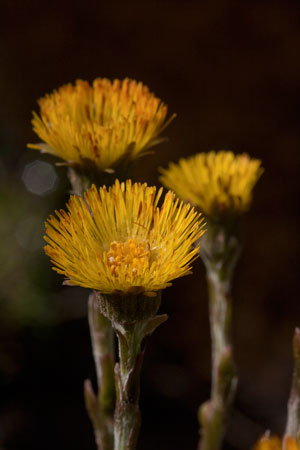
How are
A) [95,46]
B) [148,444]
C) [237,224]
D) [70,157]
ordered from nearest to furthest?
[70,157], [237,224], [148,444], [95,46]

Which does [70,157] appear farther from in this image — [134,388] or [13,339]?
[13,339]

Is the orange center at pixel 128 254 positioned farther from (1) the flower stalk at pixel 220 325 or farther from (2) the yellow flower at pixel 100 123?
(1) the flower stalk at pixel 220 325

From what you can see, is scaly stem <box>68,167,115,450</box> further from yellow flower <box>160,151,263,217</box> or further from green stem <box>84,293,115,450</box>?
yellow flower <box>160,151,263,217</box>

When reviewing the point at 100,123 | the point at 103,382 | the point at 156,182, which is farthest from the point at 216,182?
the point at 156,182

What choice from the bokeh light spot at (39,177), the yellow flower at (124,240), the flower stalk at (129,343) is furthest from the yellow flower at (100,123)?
the bokeh light spot at (39,177)

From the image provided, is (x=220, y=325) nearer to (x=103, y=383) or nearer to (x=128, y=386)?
(x=103, y=383)

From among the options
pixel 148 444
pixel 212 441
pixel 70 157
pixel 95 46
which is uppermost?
pixel 95 46

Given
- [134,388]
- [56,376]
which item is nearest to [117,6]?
[56,376]

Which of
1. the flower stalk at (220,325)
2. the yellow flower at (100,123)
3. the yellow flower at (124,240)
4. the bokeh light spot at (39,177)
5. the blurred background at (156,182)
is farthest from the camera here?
the bokeh light spot at (39,177)
